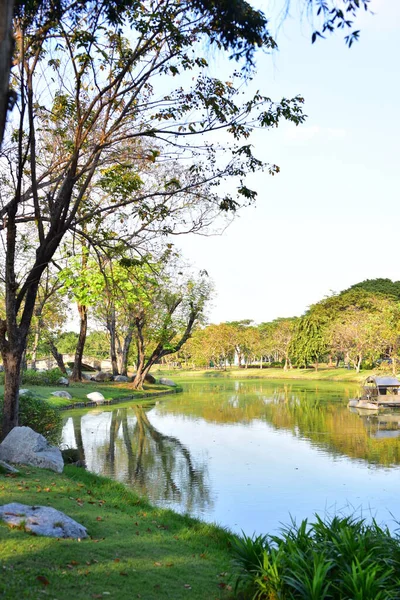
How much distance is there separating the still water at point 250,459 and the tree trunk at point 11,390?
2.64m

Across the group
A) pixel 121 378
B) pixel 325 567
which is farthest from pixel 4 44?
pixel 121 378

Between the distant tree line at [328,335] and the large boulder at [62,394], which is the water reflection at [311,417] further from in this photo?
the distant tree line at [328,335]

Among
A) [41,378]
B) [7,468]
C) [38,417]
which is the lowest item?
[7,468]

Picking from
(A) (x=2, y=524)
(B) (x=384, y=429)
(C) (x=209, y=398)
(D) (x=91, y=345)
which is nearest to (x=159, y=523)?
(A) (x=2, y=524)

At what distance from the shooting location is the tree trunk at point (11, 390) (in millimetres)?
11141

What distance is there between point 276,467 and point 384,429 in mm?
8427

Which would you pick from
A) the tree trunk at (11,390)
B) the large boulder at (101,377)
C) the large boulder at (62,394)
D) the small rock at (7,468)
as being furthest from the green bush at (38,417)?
the large boulder at (101,377)

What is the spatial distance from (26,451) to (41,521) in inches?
166

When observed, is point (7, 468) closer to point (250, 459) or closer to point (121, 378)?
point (250, 459)

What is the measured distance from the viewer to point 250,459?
15500 mm

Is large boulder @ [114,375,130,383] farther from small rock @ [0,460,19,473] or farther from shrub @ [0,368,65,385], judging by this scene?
small rock @ [0,460,19,473]

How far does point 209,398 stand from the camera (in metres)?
35.6

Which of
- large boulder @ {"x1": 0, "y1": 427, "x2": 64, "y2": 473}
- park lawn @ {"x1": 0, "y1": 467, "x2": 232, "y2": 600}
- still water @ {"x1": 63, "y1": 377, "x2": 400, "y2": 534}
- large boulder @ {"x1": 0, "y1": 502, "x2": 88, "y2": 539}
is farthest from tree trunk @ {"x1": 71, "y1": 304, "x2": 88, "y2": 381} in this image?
large boulder @ {"x1": 0, "y1": 502, "x2": 88, "y2": 539}

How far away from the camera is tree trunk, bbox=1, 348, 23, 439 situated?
11.1 meters
